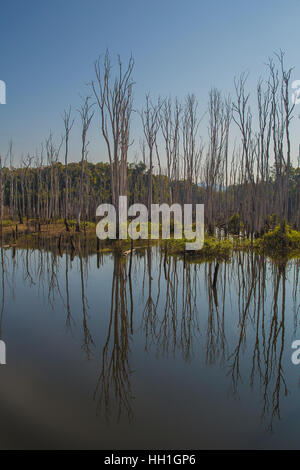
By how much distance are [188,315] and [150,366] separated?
221 centimetres

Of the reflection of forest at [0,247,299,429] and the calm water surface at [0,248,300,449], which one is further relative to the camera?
the reflection of forest at [0,247,299,429]

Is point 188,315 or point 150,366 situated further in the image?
point 188,315

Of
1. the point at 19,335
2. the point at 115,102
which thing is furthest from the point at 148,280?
the point at 115,102

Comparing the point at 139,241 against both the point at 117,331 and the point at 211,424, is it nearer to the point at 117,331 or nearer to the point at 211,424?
the point at 117,331

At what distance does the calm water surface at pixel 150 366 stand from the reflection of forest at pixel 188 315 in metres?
0.02

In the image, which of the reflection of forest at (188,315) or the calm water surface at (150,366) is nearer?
the calm water surface at (150,366)

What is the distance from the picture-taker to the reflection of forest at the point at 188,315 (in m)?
4.16

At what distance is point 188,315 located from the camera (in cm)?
655

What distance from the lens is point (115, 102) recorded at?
18.4 metres

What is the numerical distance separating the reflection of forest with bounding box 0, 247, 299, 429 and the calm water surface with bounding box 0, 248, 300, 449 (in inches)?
1.0

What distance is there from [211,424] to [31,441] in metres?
1.70

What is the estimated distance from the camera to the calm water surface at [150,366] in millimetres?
3223

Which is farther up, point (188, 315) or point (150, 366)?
point (188, 315)

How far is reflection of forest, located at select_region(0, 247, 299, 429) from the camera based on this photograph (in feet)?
13.7
